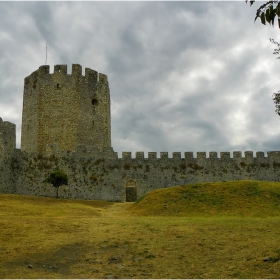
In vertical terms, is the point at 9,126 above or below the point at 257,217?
above

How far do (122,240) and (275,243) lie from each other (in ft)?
17.8

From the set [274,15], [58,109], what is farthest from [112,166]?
[274,15]

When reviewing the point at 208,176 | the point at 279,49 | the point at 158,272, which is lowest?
the point at 158,272

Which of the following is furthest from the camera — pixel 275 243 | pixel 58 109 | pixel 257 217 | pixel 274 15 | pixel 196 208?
pixel 58 109

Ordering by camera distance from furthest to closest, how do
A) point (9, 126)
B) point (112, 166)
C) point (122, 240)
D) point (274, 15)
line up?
point (112, 166)
point (9, 126)
point (122, 240)
point (274, 15)

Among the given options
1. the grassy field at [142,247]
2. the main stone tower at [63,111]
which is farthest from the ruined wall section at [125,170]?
the grassy field at [142,247]

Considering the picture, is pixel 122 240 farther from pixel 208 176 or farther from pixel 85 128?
pixel 85 128

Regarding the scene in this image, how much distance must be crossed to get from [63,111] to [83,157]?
6.66 m

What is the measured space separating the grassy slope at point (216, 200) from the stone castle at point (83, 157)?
351 inches

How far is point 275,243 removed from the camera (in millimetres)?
12961

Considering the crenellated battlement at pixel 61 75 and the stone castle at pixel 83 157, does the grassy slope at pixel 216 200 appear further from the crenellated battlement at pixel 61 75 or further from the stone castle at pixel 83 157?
the crenellated battlement at pixel 61 75

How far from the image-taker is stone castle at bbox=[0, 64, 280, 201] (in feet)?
115

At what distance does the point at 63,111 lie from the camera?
40219mm

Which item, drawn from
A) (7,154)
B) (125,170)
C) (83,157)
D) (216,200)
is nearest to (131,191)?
(125,170)
